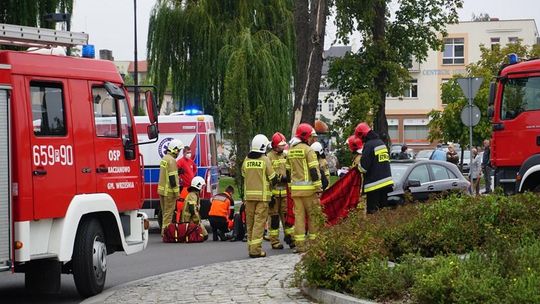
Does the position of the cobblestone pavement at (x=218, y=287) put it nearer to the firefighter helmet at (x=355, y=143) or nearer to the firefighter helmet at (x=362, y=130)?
the firefighter helmet at (x=362, y=130)

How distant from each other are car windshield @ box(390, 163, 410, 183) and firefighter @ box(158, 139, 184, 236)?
14.3 ft

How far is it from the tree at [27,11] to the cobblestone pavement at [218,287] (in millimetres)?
9663

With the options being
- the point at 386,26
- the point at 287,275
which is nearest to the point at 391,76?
the point at 386,26

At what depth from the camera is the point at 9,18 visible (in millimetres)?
21484

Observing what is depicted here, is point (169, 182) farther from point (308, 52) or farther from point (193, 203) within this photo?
point (308, 52)

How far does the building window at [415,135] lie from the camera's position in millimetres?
90688

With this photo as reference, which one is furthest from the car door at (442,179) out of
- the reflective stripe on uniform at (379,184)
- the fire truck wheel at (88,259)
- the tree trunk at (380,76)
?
the tree trunk at (380,76)

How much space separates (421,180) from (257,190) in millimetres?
5222

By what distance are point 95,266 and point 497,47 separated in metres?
46.1

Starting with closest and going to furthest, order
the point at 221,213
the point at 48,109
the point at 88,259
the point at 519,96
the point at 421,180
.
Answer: the point at 48,109, the point at 88,259, the point at 519,96, the point at 221,213, the point at 421,180

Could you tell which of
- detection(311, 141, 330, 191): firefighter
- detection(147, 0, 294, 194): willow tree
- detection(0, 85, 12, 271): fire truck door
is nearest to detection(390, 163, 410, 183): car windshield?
A: detection(311, 141, 330, 191): firefighter

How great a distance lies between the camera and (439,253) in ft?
36.1

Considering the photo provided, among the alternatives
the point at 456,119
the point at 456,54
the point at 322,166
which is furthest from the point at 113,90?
the point at 456,54

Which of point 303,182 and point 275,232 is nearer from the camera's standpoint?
point 303,182
